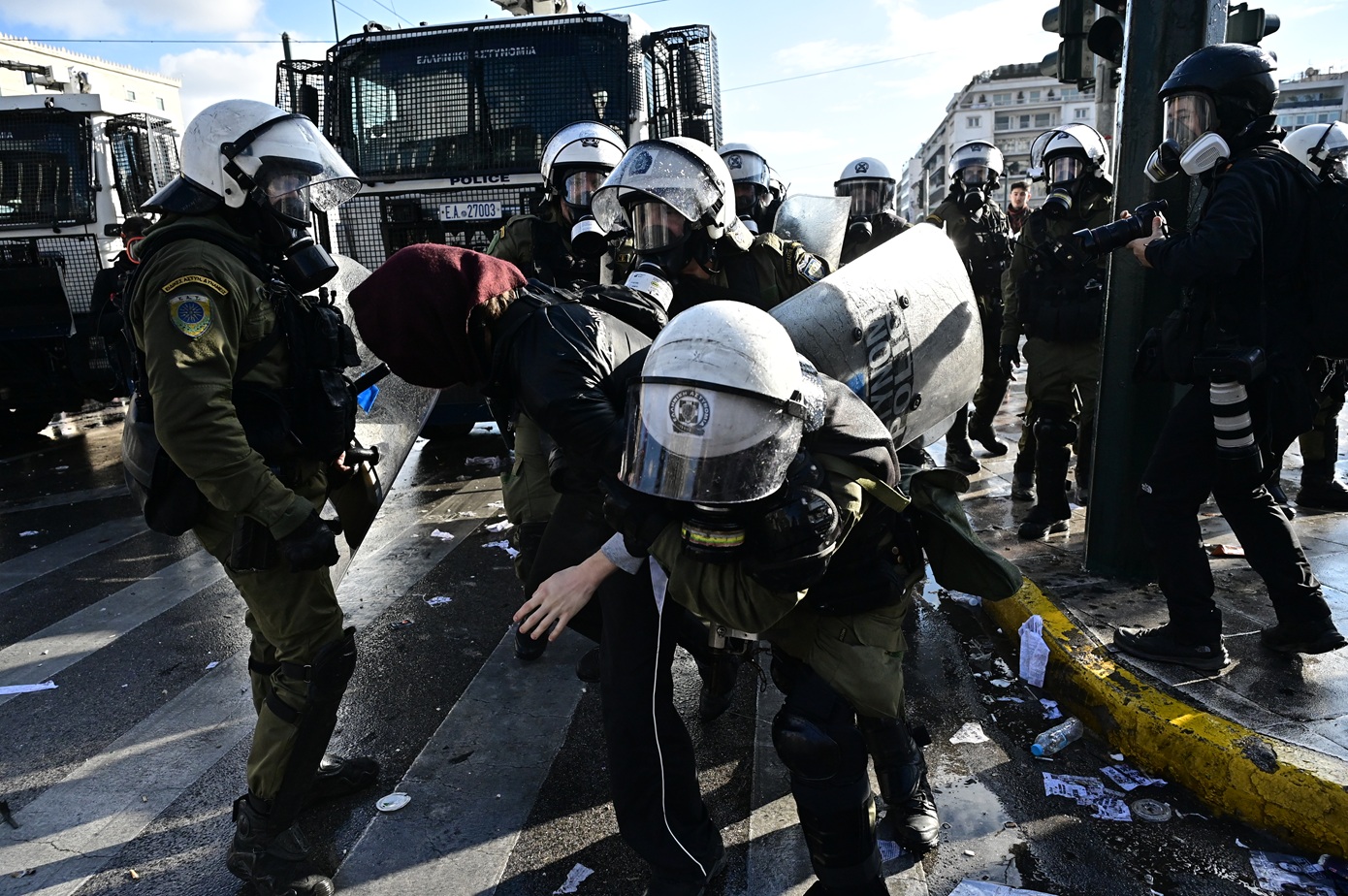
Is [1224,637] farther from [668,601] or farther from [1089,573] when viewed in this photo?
[668,601]

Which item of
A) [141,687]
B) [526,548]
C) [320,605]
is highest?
[320,605]

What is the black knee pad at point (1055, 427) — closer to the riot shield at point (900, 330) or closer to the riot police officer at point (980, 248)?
→ the riot police officer at point (980, 248)

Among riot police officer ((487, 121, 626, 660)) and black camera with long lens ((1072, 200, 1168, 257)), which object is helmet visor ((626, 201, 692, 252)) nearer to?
riot police officer ((487, 121, 626, 660))

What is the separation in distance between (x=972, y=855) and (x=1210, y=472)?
1.61m

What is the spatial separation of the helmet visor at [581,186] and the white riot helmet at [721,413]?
2903 millimetres

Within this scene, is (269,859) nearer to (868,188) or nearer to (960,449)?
(960,449)

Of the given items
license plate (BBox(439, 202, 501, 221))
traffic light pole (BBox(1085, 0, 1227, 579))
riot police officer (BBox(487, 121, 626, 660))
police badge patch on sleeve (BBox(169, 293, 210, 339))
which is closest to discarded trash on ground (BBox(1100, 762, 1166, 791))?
traffic light pole (BBox(1085, 0, 1227, 579))

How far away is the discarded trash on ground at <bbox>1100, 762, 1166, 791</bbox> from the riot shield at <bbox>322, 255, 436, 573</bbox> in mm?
2497

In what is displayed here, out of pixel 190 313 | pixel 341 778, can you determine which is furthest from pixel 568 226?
pixel 341 778

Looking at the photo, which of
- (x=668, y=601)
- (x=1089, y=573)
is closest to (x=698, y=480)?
(x=668, y=601)

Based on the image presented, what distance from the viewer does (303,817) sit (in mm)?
2711

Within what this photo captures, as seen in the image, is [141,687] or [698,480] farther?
[141,687]

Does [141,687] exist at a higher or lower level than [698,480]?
lower

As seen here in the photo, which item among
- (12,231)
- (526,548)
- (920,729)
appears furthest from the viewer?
(12,231)
